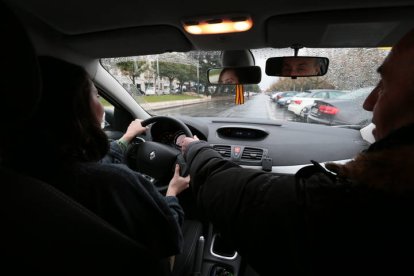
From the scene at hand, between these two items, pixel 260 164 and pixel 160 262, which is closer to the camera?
pixel 160 262

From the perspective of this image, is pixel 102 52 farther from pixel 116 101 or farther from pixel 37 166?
pixel 37 166

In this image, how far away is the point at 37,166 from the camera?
4.39ft

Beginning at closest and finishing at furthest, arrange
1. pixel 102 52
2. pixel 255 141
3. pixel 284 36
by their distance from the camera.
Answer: pixel 284 36, pixel 102 52, pixel 255 141

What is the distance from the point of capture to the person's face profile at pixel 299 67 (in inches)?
106

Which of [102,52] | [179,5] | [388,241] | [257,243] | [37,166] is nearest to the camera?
[388,241]

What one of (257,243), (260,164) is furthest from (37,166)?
(260,164)

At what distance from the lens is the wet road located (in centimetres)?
371

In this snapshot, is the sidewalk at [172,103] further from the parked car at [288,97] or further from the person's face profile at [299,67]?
the person's face profile at [299,67]

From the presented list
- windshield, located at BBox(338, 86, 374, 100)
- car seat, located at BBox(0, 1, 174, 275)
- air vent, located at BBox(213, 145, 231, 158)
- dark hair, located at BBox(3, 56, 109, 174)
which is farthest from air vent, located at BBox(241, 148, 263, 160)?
car seat, located at BBox(0, 1, 174, 275)

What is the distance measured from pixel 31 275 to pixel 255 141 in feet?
8.41

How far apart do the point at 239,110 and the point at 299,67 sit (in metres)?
1.24

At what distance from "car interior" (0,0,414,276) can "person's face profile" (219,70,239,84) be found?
0.07m

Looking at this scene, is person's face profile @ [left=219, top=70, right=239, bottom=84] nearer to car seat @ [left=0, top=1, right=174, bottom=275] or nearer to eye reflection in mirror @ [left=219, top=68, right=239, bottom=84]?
eye reflection in mirror @ [left=219, top=68, right=239, bottom=84]

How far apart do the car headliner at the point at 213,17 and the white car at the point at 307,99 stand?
66 centimetres
